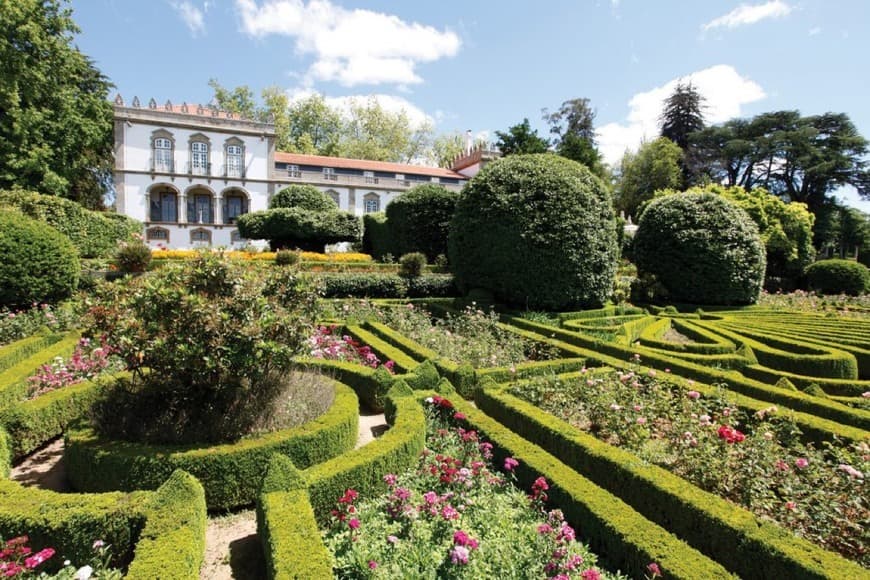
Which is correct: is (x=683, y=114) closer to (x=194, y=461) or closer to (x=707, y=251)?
(x=707, y=251)

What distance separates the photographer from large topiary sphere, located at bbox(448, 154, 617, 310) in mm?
10867

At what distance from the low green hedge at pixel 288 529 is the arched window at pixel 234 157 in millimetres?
36153

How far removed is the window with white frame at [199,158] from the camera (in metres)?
34.0

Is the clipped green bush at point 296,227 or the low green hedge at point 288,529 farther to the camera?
the clipped green bush at point 296,227

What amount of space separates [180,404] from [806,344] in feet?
33.9

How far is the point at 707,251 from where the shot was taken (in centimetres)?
1352

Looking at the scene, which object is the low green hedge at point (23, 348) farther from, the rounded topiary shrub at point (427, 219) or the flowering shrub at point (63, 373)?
the rounded topiary shrub at point (427, 219)

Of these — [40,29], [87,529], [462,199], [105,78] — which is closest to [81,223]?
[40,29]

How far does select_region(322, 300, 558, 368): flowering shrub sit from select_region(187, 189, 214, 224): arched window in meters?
29.0

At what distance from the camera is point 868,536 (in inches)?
122

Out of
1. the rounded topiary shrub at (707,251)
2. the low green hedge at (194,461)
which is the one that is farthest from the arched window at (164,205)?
the low green hedge at (194,461)

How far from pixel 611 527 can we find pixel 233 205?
38.1 meters

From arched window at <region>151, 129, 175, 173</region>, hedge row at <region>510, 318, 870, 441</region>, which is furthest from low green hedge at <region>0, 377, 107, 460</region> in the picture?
arched window at <region>151, 129, 175, 173</region>

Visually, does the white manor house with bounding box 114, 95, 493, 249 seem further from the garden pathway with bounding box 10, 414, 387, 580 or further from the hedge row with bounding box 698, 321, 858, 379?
the hedge row with bounding box 698, 321, 858, 379
